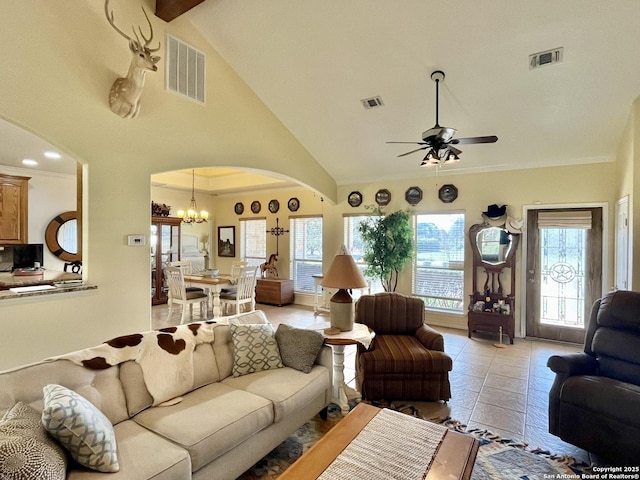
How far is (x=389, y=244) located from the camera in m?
5.33

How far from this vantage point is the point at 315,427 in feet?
8.25

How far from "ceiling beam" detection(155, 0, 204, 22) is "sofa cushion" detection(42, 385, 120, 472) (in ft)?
10.7

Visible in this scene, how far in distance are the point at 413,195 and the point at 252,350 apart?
166 inches

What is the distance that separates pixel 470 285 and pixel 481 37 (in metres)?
3.56

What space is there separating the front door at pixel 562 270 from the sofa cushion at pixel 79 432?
17.5 ft

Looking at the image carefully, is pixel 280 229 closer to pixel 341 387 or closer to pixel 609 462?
pixel 341 387

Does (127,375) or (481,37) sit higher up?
(481,37)

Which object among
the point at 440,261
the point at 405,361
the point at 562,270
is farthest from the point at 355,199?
the point at 405,361

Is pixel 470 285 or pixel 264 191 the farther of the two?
pixel 264 191

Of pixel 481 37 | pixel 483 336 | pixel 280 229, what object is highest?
pixel 481 37

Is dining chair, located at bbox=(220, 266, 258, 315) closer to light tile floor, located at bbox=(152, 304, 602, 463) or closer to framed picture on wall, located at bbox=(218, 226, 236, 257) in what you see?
light tile floor, located at bbox=(152, 304, 602, 463)

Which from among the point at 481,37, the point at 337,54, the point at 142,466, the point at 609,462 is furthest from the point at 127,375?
the point at 481,37

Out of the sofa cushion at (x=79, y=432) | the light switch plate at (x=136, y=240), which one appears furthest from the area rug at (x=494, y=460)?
the light switch plate at (x=136, y=240)

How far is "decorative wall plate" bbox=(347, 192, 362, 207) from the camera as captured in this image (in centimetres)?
626
